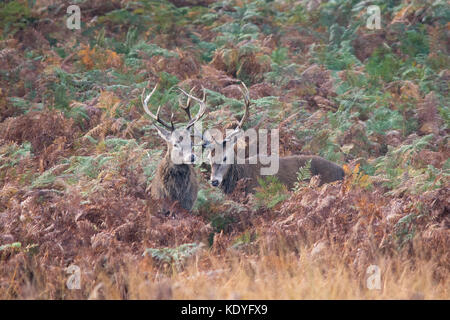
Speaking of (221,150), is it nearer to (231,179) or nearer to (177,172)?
(231,179)

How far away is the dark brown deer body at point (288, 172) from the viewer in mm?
9984

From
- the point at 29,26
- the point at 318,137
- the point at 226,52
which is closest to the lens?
the point at 318,137

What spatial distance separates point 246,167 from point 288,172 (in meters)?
0.70

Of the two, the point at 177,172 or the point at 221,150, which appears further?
the point at 221,150

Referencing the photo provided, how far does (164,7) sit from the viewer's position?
15.5 metres

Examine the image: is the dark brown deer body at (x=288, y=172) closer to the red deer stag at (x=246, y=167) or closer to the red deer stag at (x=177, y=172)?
the red deer stag at (x=246, y=167)

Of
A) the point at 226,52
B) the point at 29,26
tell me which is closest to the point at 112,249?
the point at 226,52

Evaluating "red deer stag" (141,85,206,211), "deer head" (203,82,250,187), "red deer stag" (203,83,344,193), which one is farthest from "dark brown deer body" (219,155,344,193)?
"red deer stag" (141,85,206,211)

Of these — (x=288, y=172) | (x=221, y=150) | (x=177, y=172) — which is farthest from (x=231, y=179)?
(x=177, y=172)

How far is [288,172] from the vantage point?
397 inches

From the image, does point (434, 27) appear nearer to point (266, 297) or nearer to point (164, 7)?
point (164, 7)

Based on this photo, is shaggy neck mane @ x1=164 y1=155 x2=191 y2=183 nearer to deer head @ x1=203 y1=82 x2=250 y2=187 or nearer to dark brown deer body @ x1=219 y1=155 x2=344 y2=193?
deer head @ x1=203 y1=82 x2=250 y2=187

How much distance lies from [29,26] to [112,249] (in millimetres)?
9334

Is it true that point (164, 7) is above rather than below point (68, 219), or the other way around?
above
